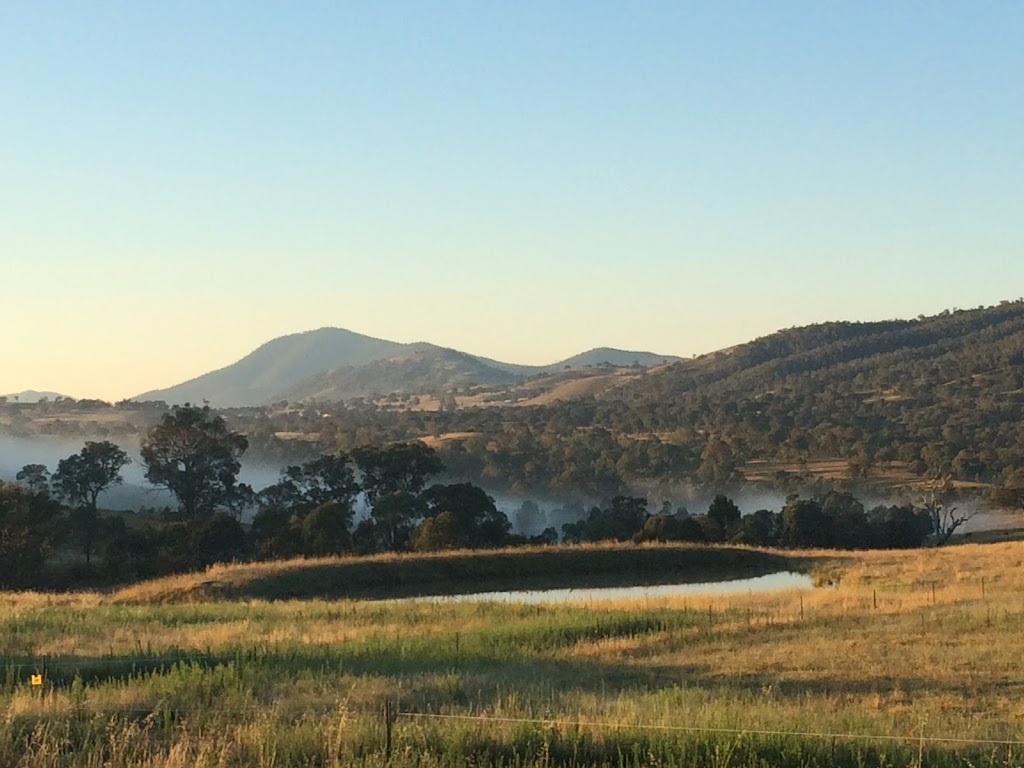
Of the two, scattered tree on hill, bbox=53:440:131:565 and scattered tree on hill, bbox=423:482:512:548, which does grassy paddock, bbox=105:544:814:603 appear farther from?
scattered tree on hill, bbox=53:440:131:565

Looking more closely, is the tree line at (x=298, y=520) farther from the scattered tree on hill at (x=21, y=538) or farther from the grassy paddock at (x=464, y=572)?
the grassy paddock at (x=464, y=572)

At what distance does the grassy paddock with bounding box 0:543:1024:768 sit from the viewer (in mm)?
9406

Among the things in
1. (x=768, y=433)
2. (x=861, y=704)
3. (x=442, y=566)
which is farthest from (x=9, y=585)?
(x=768, y=433)

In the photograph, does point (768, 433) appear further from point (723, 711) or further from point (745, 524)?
point (723, 711)

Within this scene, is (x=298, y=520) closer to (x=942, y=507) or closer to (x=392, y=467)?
(x=392, y=467)

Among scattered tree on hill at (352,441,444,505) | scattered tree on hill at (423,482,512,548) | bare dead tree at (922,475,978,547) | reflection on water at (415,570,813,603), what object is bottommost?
bare dead tree at (922,475,978,547)

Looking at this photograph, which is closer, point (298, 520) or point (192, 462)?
point (298, 520)

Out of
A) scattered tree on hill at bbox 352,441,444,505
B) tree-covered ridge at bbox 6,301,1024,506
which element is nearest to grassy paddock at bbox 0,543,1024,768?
scattered tree on hill at bbox 352,441,444,505

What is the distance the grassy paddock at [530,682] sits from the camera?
30.9 feet

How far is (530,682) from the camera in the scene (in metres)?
15.3

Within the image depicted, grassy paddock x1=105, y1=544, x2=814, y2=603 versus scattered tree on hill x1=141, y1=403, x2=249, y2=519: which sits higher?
scattered tree on hill x1=141, y1=403, x2=249, y2=519

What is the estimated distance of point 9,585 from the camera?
170ft

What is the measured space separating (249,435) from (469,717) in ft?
499

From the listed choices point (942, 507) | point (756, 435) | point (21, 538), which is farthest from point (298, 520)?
point (756, 435)
